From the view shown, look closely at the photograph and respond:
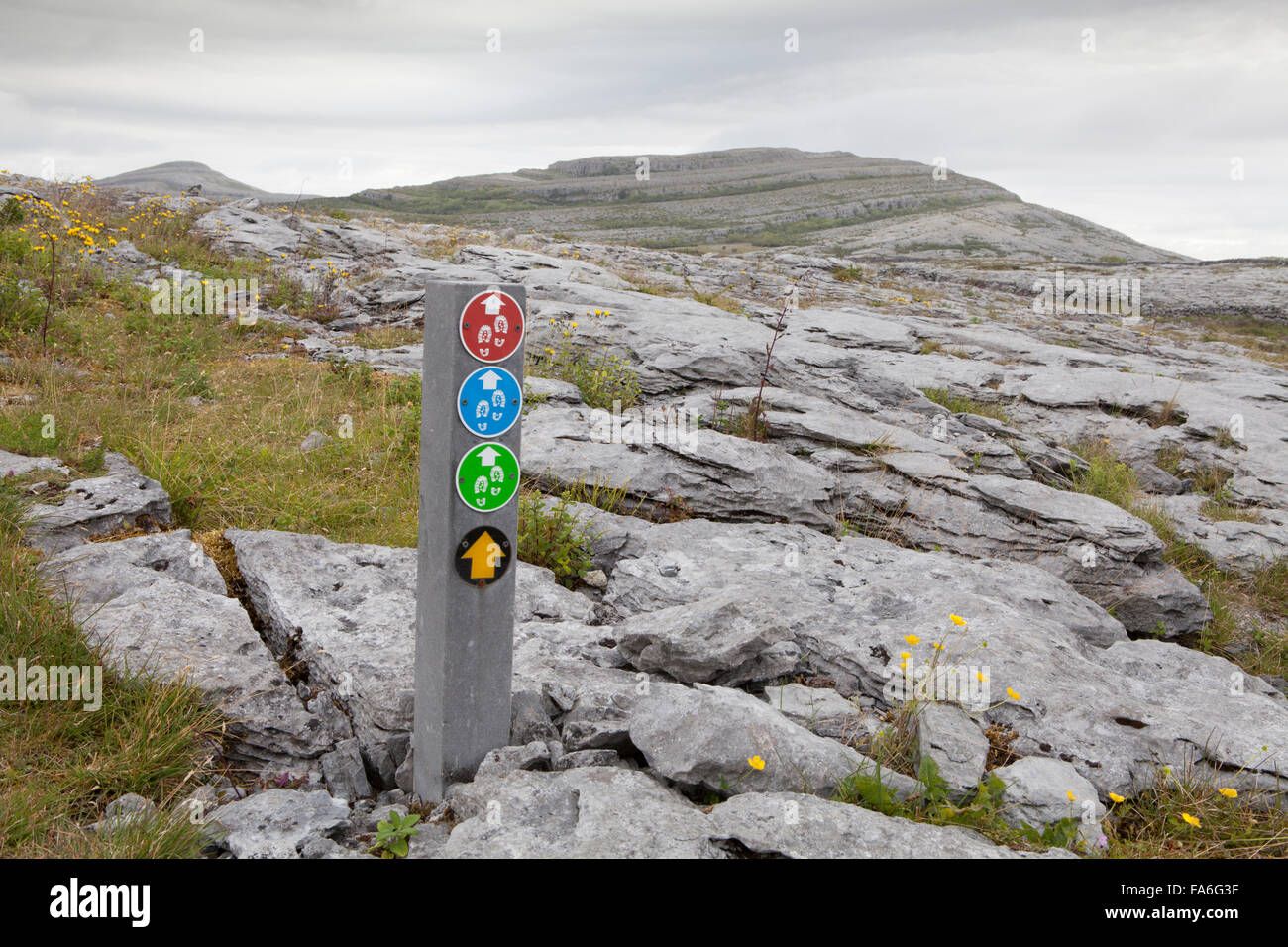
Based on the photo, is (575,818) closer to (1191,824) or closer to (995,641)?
(1191,824)

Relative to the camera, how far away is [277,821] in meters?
3.13

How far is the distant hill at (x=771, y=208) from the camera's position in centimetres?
8381

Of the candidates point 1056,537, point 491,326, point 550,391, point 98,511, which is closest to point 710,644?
point 491,326

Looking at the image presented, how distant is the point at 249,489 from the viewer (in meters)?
5.93

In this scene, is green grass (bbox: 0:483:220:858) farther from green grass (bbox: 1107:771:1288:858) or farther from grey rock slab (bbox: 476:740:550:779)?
green grass (bbox: 1107:771:1288:858)

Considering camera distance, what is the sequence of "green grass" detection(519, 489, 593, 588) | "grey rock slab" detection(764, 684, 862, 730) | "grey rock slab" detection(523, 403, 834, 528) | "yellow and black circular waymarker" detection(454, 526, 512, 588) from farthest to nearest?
1. "grey rock slab" detection(523, 403, 834, 528)
2. "green grass" detection(519, 489, 593, 588)
3. "grey rock slab" detection(764, 684, 862, 730)
4. "yellow and black circular waymarker" detection(454, 526, 512, 588)

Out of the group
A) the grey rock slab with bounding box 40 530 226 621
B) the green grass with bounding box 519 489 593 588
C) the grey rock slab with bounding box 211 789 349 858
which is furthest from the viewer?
the green grass with bounding box 519 489 593 588

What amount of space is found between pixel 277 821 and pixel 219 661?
3.76ft

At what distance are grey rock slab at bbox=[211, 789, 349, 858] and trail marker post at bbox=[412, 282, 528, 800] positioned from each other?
404mm

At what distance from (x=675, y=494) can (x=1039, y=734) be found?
11.3ft

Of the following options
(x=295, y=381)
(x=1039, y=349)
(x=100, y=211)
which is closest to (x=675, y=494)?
(x=295, y=381)

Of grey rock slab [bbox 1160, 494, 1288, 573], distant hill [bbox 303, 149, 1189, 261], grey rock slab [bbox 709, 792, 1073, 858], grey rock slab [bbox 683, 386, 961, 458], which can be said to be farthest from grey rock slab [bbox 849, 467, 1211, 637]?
distant hill [bbox 303, 149, 1189, 261]

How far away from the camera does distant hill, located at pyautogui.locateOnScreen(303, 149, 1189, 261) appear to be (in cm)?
8381

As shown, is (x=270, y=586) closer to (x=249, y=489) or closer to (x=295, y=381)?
(x=249, y=489)
